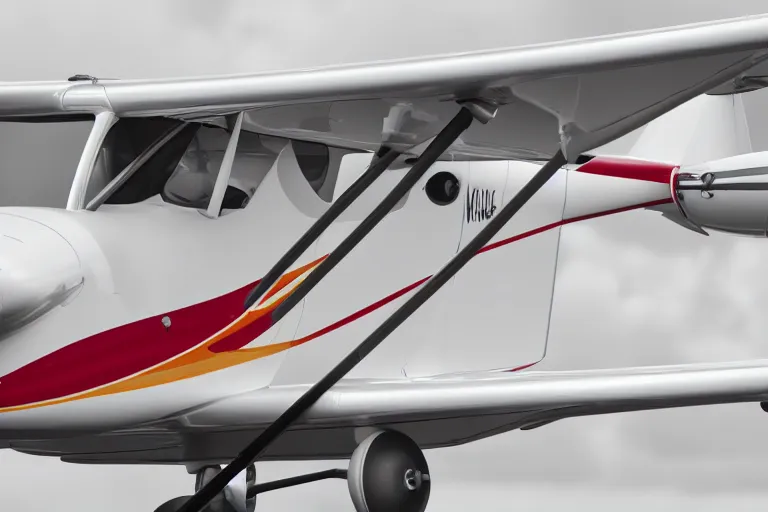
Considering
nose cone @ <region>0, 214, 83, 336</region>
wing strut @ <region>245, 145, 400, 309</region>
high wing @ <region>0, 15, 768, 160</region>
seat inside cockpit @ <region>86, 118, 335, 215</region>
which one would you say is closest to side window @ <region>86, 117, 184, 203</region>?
seat inside cockpit @ <region>86, 118, 335, 215</region>

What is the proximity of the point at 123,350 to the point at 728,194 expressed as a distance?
464cm

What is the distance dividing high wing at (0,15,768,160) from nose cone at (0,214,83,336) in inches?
39.8

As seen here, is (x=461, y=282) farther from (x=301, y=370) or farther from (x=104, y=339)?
(x=104, y=339)

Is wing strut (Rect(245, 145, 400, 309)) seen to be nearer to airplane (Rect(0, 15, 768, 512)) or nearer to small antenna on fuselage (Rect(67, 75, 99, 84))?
airplane (Rect(0, 15, 768, 512))

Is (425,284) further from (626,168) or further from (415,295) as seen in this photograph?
(626,168)

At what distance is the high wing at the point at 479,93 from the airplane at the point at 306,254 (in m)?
0.01

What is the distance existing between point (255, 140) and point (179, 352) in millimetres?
1401

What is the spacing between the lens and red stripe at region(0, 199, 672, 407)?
259 inches

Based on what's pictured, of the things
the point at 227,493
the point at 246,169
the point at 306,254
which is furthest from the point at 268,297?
the point at 227,493

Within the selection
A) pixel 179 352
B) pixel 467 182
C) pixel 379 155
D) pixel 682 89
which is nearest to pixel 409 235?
pixel 467 182

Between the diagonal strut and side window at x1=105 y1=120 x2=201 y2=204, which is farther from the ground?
side window at x1=105 y1=120 x2=201 y2=204

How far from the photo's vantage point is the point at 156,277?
7.08 m

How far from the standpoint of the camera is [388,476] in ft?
24.2

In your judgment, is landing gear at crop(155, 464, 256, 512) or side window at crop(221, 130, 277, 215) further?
landing gear at crop(155, 464, 256, 512)
